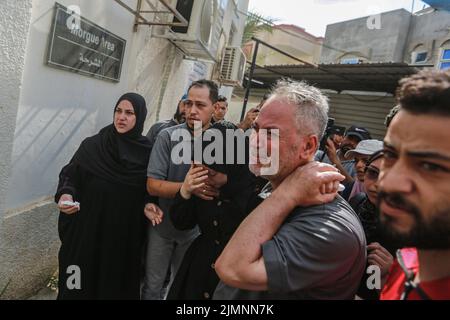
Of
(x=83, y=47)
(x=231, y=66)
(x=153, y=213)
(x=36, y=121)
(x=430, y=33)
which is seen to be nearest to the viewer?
(x=153, y=213)

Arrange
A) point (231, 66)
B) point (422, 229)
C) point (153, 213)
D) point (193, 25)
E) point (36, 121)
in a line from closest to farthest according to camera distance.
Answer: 1. point (422, 229)
2. point (153, 213)
3. point (36, 121)
4. point (193, 25)
5. point (231, 66)

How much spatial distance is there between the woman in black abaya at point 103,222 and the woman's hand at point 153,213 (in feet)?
0.48

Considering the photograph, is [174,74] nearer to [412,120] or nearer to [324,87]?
[412,120]

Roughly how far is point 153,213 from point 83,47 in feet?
5.29

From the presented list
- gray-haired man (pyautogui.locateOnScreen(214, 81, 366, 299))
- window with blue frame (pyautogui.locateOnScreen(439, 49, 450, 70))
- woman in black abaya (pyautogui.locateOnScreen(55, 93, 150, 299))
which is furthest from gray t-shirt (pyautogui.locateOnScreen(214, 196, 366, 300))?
window with blue frame (pyautogui.locateOnScreen(439, 49, 450, 70))

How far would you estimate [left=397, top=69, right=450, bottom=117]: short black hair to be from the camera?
806mm

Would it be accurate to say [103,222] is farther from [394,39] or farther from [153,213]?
[394,39]

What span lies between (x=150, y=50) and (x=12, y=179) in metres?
2.49

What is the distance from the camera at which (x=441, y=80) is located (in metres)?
0.83

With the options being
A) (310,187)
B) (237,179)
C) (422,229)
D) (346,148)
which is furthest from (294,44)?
(422,229)

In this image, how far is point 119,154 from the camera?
2512 millimetres

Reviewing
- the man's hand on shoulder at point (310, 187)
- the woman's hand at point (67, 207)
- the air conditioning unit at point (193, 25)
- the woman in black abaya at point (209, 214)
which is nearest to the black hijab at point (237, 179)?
the woman in black abaya at point (209, 214)

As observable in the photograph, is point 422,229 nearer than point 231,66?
Yes

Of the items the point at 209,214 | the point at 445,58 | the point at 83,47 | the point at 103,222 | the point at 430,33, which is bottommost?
the point at 103,222
